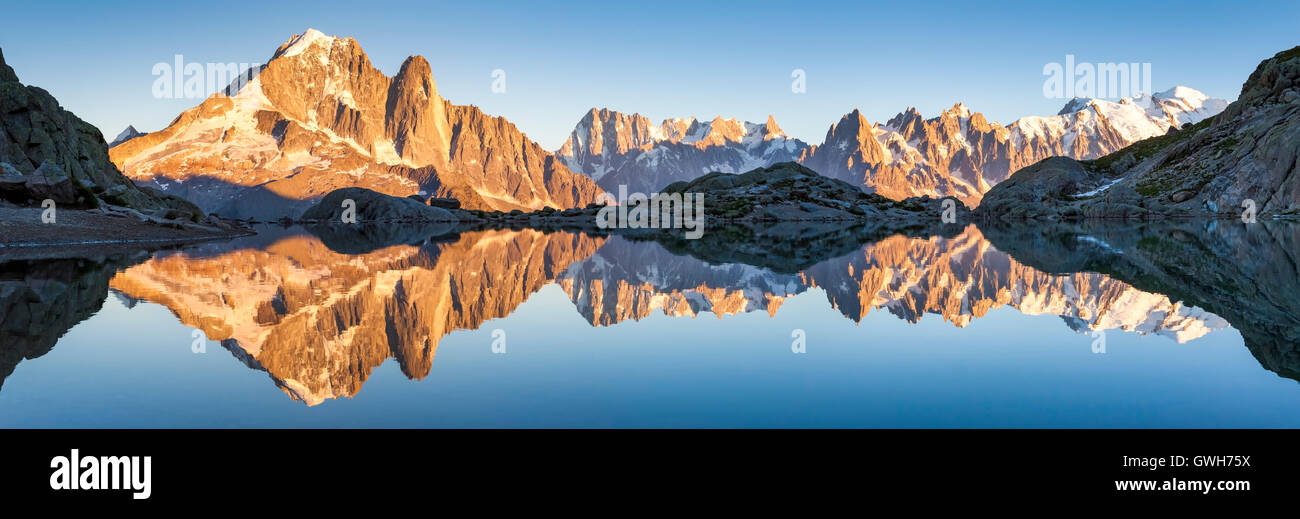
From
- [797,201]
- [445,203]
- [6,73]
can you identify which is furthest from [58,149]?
[797,201]

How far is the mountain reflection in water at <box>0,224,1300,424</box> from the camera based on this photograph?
40.8 ft

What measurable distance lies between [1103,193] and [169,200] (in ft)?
529

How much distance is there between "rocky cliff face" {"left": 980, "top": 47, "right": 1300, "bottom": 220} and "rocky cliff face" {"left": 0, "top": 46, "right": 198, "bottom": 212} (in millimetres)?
135476

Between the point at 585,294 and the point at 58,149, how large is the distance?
83179 mm

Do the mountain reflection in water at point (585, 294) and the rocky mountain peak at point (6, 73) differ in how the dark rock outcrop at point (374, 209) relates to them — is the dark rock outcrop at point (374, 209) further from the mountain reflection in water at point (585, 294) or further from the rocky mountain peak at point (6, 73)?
the mountain reflection in water at point (585, 294)

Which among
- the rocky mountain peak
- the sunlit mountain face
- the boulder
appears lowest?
the sunlit mountain face

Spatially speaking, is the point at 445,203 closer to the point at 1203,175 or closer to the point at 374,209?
the point at 374,209

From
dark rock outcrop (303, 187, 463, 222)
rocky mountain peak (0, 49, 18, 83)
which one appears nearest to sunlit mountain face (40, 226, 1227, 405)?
rocky mountain peak (0, 49, 18, 83)

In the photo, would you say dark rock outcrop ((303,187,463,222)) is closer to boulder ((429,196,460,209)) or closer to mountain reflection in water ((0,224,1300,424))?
boulder ((429,196,460,209))

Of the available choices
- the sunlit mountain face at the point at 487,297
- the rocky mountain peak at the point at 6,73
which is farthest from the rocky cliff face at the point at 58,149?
the sunlit mountain face at the point at 487,297

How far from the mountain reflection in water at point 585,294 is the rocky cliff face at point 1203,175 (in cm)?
9248

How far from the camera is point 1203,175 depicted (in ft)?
397
